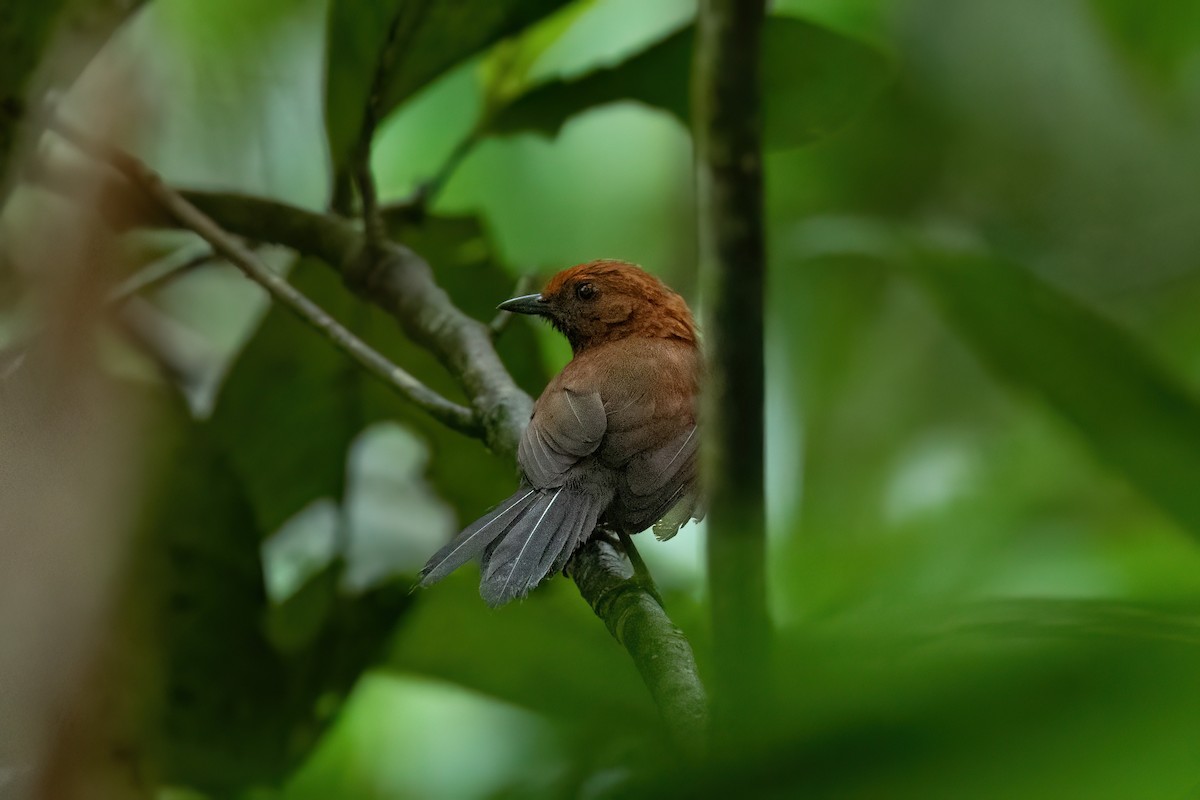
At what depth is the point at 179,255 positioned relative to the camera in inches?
83.8

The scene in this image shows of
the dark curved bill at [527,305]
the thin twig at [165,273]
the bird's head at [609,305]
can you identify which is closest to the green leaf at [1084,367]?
the bird's head at [609,305]

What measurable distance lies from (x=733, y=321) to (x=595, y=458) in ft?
3.50

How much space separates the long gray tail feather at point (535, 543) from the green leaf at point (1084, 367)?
69 cm

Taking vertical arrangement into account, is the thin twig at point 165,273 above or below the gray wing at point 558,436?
above

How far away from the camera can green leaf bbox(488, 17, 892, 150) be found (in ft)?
6.70

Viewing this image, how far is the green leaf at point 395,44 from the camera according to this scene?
1983mm

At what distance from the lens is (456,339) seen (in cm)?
185

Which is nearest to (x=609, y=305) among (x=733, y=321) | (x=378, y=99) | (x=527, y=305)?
(x=527, y=305)

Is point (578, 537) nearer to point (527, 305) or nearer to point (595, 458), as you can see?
point (595, 458)

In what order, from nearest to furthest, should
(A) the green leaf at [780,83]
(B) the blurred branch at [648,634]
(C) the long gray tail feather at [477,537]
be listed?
1. (B) the blurred branch at [648,634]
2. (C) the long gray tail feather at [477,537]
3. (A) the green leaf at [780,83]

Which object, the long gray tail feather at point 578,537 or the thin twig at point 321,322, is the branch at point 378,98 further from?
the long gray tail feather at point 578,537

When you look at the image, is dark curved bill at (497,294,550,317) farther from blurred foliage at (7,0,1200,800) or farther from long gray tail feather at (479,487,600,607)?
long gray tail feather at (479,487,600,607)

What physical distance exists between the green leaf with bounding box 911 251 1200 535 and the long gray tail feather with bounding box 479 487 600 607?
0.69 meters

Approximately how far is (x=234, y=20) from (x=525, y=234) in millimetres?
923
